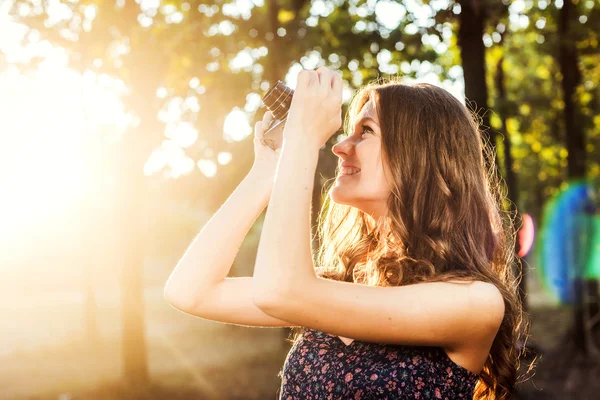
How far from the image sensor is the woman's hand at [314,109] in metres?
1.91

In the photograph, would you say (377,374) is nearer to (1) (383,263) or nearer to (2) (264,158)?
(1) (383,263)

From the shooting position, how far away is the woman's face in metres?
2.36

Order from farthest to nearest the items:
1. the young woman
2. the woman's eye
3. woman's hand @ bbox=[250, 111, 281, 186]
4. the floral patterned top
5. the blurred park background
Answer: the blurred park background → woman's hand @ bbox=[250, 111, 281, 186] → the woman's eye → the floral patterned top → the young woman

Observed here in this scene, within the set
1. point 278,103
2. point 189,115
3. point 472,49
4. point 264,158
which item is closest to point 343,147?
point 278,103

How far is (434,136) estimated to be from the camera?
2.32 metres

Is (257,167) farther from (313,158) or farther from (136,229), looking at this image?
(136,229)

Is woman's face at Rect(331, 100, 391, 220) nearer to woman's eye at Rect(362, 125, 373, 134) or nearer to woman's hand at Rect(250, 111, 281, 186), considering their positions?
woman's eye at Rect(362, 125, 373, 134)

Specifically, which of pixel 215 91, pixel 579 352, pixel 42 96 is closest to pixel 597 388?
pixel 579 352

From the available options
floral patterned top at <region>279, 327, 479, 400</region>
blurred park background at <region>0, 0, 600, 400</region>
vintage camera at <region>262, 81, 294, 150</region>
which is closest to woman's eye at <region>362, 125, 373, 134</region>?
vintage camera at <region>262, 81, 294, 150</region>

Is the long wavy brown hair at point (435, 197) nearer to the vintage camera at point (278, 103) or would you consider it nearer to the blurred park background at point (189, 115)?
the vintage camera at point (278, 103)

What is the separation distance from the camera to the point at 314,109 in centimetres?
193

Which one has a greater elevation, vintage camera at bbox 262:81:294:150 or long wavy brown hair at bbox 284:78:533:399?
vintage camera at bbox 262:81:294:150

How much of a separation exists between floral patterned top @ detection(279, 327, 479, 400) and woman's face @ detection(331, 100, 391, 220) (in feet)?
1.80

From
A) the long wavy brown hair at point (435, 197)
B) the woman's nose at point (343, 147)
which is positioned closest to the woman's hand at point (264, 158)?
the woman's nose at point (343, 147)
